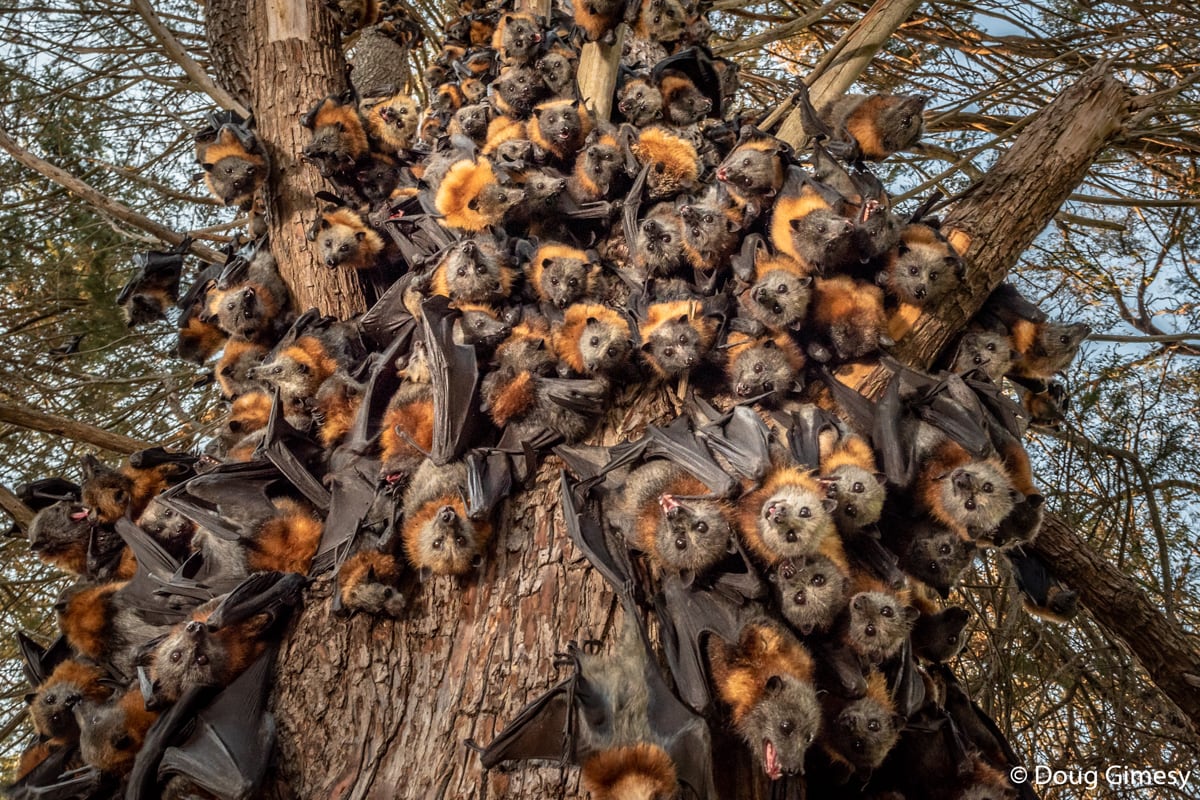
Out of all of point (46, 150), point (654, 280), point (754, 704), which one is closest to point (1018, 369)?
point (654, 280)

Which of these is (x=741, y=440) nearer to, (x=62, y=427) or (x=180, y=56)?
(x=62, y=427)

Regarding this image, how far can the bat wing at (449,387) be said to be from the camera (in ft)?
10.9

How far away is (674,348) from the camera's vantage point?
3428 mm

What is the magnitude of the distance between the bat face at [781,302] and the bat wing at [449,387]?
122 centimetres

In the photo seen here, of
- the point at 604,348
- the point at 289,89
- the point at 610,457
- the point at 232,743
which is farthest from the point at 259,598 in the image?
the point at 289,89

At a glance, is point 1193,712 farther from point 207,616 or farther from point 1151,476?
point 207,616

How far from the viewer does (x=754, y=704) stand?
265 centimetres

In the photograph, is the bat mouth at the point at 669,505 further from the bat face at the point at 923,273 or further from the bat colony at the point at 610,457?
the bat face at the point at 923,273

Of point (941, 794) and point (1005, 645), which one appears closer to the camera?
point (941, 794)

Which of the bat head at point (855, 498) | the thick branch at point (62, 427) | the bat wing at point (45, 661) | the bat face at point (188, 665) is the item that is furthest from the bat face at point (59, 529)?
the bat head at point (855, 498)

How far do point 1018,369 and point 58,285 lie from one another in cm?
654

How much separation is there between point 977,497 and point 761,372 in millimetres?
948

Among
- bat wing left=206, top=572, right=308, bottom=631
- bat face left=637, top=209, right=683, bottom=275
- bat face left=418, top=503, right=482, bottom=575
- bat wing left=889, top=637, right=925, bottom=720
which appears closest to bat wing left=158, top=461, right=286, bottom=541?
bat wing left=206, top=572, right=308, bottom=631

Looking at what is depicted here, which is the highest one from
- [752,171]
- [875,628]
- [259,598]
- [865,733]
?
[752,171]
